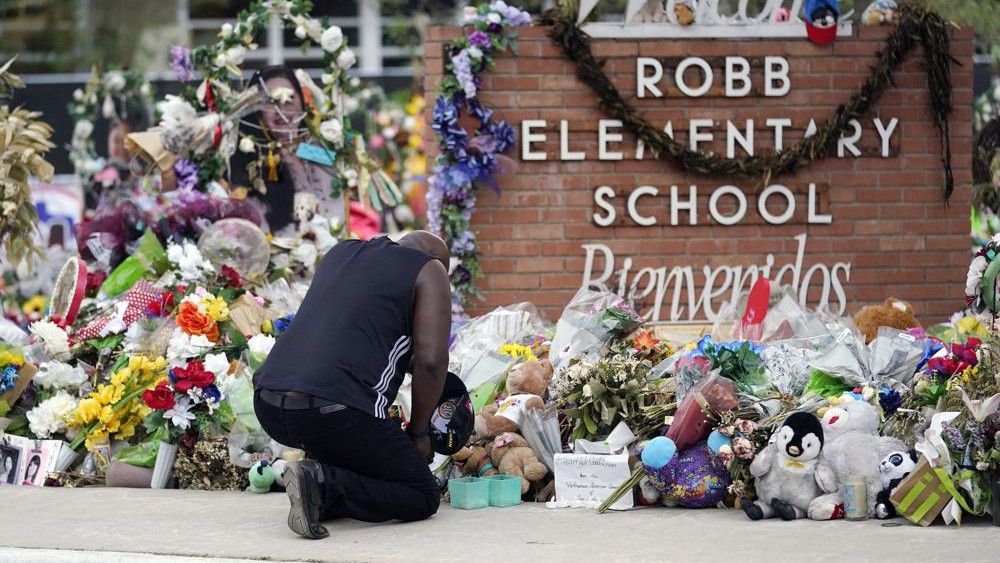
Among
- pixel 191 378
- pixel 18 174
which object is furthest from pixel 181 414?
pixel 18 174

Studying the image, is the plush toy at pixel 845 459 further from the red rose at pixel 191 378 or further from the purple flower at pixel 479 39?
the purple flower at pixel 479 39

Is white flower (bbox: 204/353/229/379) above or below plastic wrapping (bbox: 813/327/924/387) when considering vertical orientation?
below

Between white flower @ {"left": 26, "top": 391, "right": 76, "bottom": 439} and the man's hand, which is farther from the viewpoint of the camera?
white flower @ {"left": 26, "top": 391, "right": 76, "bottom": 439}

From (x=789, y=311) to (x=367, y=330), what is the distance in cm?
244

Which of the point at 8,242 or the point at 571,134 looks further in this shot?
the point at 571,134

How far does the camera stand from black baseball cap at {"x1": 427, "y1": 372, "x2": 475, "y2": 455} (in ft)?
18.7

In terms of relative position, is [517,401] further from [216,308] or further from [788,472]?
[216,308]

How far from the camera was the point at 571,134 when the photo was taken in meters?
8.75

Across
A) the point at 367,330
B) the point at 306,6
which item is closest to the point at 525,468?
the point at 367,330

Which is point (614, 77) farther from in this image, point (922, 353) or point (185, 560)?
point (185, 560)

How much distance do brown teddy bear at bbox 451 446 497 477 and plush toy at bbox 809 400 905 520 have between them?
147 cm

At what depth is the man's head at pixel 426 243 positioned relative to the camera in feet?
18.6

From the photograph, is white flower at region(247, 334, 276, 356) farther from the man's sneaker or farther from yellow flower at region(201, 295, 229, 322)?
the man's sneaker

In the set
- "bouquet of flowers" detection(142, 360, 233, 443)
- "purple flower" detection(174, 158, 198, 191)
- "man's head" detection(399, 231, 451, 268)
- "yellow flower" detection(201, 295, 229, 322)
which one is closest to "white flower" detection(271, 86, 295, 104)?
"purple flower" detection(174, 158, 198, 191)
